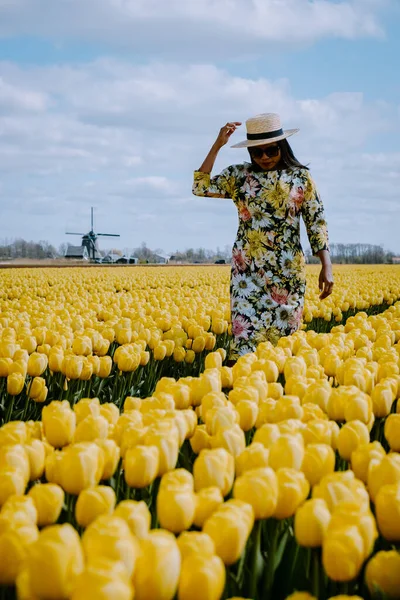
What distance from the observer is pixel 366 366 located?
305 cm

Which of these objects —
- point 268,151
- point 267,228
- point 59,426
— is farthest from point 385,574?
point 268,151

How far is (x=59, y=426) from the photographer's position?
197 centimetres

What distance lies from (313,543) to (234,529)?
21 cm

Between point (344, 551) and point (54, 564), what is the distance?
53 cm

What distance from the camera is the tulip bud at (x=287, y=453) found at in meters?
1.63

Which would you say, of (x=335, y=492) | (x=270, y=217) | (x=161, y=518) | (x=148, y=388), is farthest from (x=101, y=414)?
(x=270, y=217)

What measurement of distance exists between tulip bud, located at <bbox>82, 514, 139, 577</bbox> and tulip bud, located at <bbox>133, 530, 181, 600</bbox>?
0.07 feet

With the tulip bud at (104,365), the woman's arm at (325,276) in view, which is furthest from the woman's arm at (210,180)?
the tulip bud at (104,365)

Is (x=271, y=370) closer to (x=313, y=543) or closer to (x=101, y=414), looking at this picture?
(x=101, y=414)

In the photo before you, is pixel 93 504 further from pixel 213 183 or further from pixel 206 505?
pixel 213 183

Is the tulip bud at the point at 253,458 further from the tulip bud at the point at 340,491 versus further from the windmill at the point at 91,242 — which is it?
the windmill at the point at 91,242

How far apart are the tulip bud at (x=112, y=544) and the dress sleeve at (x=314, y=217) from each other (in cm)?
483

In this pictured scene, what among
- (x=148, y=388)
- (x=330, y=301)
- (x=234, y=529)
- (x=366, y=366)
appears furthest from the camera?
(x=330, y=301)

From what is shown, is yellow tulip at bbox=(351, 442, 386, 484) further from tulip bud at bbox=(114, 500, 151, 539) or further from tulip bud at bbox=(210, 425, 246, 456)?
tulip bud at bbox=(114, 500, 151, 539)
